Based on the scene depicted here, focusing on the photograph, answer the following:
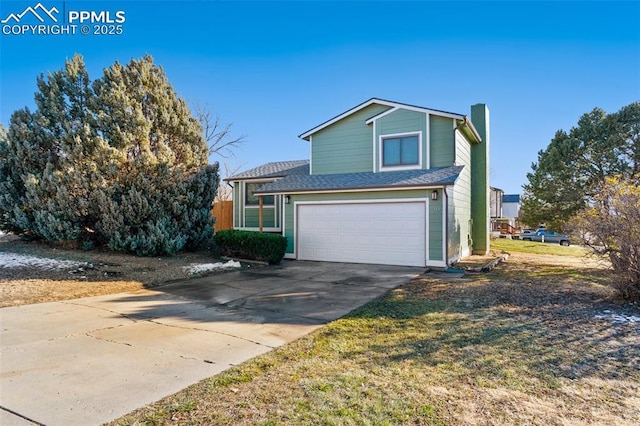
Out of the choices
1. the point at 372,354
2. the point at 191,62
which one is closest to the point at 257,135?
the point at 191,62

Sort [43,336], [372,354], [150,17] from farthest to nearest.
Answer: [150,17] < [43,336] < [372,354]

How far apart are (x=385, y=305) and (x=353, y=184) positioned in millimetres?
6216

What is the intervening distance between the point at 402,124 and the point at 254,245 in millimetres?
6628

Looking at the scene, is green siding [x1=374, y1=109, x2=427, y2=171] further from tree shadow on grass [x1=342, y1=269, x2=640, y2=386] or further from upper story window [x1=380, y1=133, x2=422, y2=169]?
tree shadow on grass [x1=342, y1=269, x2=640, y2=386]

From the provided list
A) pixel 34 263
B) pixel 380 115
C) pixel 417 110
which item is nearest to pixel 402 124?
pixel 417 110

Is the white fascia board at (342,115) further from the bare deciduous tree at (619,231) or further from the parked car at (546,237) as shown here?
the parked car at (546,237)

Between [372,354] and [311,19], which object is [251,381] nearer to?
[372,354]

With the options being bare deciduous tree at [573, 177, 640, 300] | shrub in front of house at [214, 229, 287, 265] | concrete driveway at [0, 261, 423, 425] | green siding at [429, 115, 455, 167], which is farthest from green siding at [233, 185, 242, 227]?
bare deciduous tree at [573, 177, 640, 300]

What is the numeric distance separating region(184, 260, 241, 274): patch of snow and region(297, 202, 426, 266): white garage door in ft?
8.95

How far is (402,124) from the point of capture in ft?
41.5

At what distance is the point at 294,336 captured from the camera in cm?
472

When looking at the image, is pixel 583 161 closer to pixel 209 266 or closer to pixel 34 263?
pixel 209 266

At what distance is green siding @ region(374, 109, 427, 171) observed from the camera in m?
12.4

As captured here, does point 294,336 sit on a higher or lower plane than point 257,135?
lower
